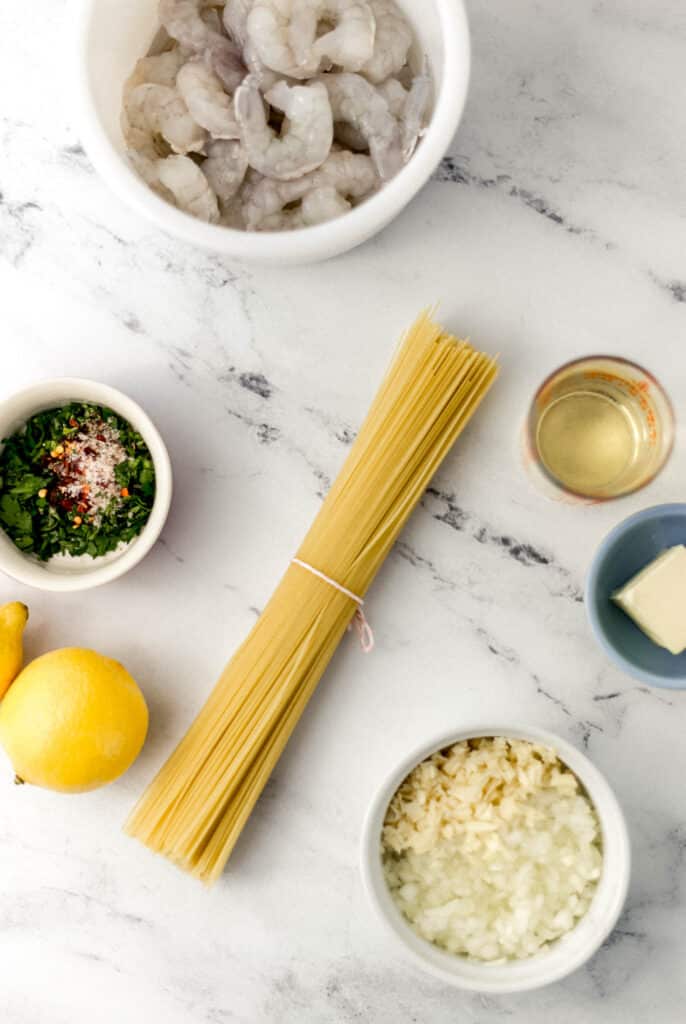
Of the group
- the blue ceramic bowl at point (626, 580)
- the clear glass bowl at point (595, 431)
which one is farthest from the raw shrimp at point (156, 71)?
the blue ceramic bowl at point (626, 580)

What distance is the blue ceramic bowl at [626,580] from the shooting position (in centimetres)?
109

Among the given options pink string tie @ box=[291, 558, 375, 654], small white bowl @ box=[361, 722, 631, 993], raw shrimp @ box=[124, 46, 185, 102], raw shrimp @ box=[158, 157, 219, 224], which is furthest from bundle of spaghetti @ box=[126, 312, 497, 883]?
raw shrimp @ box=[124, 46, 185, 102]

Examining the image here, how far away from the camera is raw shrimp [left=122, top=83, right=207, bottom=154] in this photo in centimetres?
106

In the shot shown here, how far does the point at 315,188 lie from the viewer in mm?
1063

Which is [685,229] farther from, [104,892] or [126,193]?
[104,892]

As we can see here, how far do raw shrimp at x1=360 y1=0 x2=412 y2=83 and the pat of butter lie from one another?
569 millimetres

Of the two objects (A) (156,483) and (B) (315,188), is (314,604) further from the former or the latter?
(B) (315,188)

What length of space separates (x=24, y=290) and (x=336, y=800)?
0.69m

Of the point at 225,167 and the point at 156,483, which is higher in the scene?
the point at 225,167

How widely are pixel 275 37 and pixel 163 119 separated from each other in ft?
0.45

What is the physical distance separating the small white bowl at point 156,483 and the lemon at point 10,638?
36mm

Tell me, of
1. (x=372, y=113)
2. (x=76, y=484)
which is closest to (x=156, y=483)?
(x=76, y=484)

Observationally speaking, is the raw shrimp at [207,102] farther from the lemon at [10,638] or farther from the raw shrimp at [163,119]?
the lemon at [10,638]

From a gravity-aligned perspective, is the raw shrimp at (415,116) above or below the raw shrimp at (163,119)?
above
